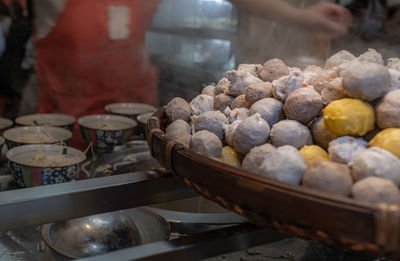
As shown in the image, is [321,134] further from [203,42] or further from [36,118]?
[203,42]

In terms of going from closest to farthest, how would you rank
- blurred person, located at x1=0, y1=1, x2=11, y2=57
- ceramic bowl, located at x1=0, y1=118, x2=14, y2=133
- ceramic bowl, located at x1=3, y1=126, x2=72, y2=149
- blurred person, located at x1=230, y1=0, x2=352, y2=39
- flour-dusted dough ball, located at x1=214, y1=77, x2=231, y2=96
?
flour-dusted dough ball, located at x1=214, y1=77, x2=231, y2=96 → ceramic bowl, located at x1=3, y1=126, x2=72, y2=149 → ceramic bowl, located at x1=0, y1=118, x2=14, y2=133 → blurred person, located at x1=230, y1=0, x2=352, y2=39 → blurred person, located at x1=0, y1=1, x2=11, y2=57

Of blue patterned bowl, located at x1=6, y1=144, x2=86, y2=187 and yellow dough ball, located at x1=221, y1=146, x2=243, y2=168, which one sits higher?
yellow dough ball, located at x1=221, y1=146, x2=243, y2=168

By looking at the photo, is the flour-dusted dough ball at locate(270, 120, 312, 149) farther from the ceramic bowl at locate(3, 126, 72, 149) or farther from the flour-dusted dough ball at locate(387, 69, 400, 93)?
the ceramic bowl at locate(3, 126, 72, 149)

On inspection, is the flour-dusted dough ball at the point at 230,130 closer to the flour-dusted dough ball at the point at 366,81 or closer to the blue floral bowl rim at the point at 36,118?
the flour-dusted dough ball at the point at 366,81

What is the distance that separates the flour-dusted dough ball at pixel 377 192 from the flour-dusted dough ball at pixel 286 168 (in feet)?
0.42

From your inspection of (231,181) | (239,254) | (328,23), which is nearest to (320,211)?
(231,181)

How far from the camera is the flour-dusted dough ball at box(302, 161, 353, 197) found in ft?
2.65

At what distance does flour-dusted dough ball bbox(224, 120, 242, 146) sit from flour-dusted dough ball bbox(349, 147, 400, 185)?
36 centimetres

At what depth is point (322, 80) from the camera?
115cm

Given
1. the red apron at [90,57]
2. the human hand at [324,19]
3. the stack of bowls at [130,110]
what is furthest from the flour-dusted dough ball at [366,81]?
the red apron at [90,57]

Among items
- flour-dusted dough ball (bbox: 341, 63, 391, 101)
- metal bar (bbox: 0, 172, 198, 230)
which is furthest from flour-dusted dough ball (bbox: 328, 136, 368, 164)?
metal bar (bbox: 0, 172, 198, 230)

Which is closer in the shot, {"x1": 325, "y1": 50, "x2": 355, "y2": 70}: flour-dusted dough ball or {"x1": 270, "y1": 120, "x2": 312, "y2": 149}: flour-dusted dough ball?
{"x1": 270, "y1": 120, "x2": 312, "y2": 149}: flour-dusted dough ball

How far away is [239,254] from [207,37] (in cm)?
350

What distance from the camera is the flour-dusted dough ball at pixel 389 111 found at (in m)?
0.96
